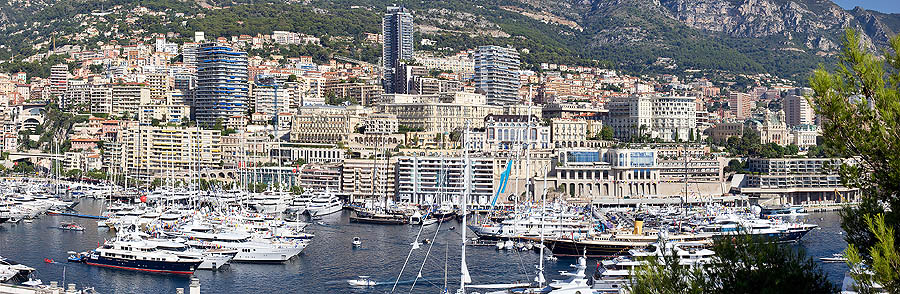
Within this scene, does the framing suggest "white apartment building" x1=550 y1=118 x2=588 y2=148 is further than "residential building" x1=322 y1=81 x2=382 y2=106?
No

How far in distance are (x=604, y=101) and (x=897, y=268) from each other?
7875 cm

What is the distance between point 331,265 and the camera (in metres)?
34.1

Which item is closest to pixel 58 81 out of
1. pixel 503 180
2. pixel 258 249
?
pixel 503 180

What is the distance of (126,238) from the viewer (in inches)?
1329

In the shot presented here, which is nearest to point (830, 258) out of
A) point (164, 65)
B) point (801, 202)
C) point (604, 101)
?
point (801, 202)

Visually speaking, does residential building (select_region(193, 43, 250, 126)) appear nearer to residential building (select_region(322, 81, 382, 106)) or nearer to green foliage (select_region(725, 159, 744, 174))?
residential building (select_region(322, 81, 382, 106))

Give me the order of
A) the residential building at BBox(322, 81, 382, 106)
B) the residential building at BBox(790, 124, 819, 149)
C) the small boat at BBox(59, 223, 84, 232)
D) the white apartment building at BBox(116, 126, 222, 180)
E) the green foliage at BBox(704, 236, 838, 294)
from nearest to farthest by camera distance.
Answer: the green foliage at BBox(704, 236, 838, 294) < the small boat at BBox(59, 223, 84, 232) < the white apartment building at BBox(116, 126, 222, 180) < the residential building at BBox(790, 124, 819, 149) < the residential building at BBox(322, 81, 382, 106)

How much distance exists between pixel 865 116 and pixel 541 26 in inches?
4943

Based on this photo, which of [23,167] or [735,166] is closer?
[735,166]

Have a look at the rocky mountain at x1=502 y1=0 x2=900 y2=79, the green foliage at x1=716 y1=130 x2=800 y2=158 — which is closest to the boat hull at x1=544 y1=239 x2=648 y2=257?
the green foliage at x1=716 y1=130 x2=800 y2=158

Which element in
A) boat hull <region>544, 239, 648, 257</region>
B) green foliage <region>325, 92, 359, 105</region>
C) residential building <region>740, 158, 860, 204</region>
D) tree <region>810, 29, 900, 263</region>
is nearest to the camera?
tree <region>810, 29, 900, 263</region>

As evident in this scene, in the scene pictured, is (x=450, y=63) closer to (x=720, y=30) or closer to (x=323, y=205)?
(x=323, y=205)

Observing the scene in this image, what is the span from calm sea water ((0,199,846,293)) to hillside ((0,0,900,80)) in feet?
200

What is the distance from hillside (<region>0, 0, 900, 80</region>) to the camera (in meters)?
107
